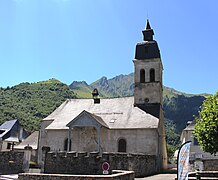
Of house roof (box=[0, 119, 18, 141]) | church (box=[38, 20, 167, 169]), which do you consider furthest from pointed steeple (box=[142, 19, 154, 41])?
house roof (box=[0, 119, 18, 141])

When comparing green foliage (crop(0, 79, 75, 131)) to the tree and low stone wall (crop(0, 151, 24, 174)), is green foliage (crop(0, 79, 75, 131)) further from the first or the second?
the tree

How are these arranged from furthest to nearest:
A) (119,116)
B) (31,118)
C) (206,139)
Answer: (31,118) → (119,116) → (206,139)

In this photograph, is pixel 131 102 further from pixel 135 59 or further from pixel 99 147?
pixel 99 147

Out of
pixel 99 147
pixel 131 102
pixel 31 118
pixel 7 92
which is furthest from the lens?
pixel 7 92

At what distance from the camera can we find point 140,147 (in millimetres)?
28594

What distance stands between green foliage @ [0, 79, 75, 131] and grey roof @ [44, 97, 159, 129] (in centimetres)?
4990

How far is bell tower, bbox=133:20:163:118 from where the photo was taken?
32250 millimetres

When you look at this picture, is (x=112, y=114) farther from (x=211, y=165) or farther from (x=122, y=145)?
(x=211, y=165)

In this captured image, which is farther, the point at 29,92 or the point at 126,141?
the point at 29,92

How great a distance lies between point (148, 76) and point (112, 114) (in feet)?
21.6

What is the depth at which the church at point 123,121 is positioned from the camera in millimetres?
28578

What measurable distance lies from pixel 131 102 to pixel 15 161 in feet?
50.7

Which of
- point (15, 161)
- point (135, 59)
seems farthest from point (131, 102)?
point (15, 161)

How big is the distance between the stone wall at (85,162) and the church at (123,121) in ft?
19.8
